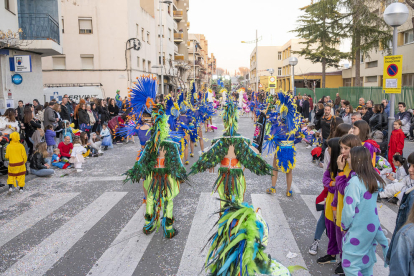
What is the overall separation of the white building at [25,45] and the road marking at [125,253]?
8.40 metres

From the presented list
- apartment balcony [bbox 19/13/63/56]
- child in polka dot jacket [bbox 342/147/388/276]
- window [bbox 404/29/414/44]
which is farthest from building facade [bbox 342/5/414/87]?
child in polka dot jacket [bbox 342/147/388/276]

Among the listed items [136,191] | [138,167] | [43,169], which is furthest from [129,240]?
[43,169]

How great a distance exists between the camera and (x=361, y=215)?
10.8 ft

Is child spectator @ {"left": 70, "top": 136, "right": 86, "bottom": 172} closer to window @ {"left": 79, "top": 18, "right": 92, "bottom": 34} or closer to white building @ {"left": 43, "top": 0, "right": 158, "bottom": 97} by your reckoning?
white building @ {"left": 43, "top": 0, "right": 158, "bottom": 97}

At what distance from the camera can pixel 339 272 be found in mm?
4012

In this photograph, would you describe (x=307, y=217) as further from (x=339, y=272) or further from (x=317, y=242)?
(x=339, y=272)

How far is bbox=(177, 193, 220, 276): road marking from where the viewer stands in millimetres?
4172

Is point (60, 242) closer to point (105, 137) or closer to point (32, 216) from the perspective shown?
point (32, 216)

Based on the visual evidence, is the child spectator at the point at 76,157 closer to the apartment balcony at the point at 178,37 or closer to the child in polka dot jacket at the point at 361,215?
the child in polka dot jacket at the point at 361,215

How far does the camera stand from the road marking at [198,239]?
4.17m

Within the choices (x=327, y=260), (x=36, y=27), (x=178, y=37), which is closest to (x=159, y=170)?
(x=327, y=260)

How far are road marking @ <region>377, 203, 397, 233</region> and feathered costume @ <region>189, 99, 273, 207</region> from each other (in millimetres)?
2350

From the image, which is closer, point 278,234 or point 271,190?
point 278,234

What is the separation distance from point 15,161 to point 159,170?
4241 millimetres
